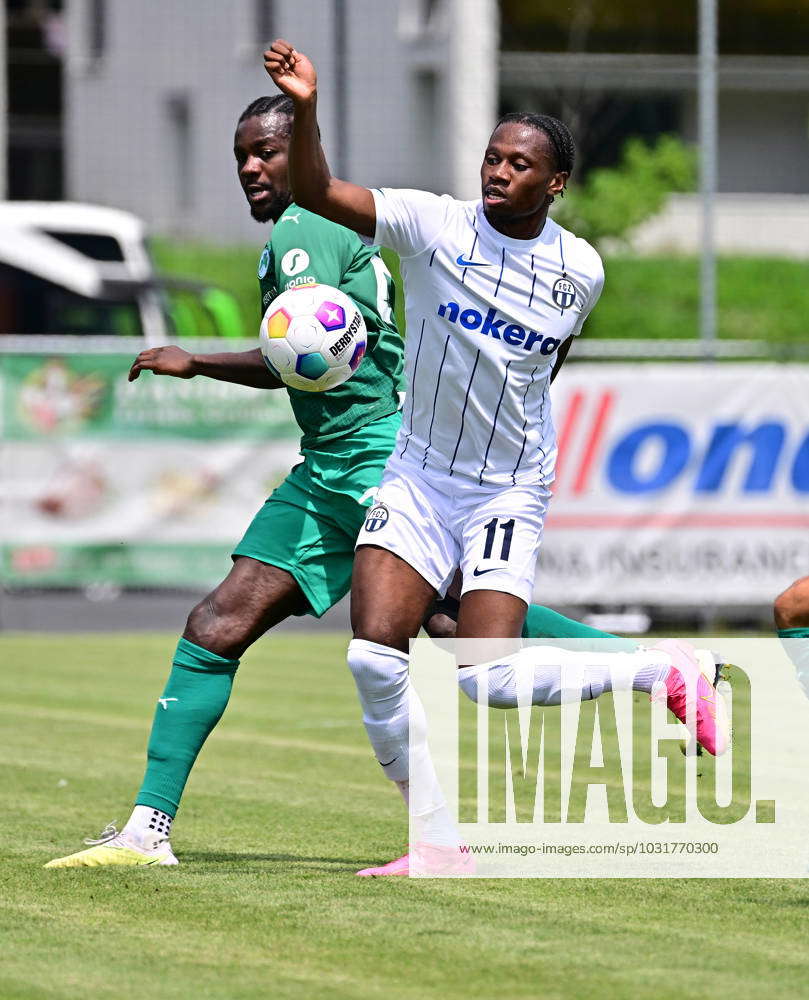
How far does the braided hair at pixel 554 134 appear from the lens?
5.63 metres

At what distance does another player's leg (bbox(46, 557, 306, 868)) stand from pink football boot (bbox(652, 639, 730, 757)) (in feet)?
3.88

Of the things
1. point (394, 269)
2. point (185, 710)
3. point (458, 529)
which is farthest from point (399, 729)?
point (394, 269)

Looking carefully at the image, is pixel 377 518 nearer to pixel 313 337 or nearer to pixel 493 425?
pixel 493 425

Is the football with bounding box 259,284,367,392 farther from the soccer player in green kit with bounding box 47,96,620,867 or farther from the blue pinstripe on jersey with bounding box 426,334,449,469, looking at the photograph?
the blue pinstripe on jersey with bounding box 426,334,449,469

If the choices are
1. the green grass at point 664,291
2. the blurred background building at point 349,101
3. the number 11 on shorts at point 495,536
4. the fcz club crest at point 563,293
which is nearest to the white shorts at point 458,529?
the number 11 on shorts at point 495,536

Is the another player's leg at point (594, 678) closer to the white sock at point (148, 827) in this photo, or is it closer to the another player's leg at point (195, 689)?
the another player's leg at point (195, 689)

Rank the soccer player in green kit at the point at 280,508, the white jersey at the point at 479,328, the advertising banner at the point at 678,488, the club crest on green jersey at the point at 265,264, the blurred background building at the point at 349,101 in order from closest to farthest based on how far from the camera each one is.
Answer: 1. the white jersey at the point at 479,328
2. the soccer player in green kit at the point at 280,508
3. the club crest on green jersey at the point at 265,264
4. the advertising banner at the point at 678,488
5. the blurred background building at the point at 349,101

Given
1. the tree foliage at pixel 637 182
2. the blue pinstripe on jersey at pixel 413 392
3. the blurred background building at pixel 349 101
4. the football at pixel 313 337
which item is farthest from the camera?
the tree foliage at pixel 637 182

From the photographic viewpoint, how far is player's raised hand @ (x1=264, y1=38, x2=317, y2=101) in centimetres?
508

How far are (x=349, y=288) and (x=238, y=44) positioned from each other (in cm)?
1403

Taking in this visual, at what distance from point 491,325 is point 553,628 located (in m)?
1.03

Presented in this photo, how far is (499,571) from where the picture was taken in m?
5.68

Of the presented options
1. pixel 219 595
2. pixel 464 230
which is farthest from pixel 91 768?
pixel 464 230

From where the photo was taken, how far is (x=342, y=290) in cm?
619
